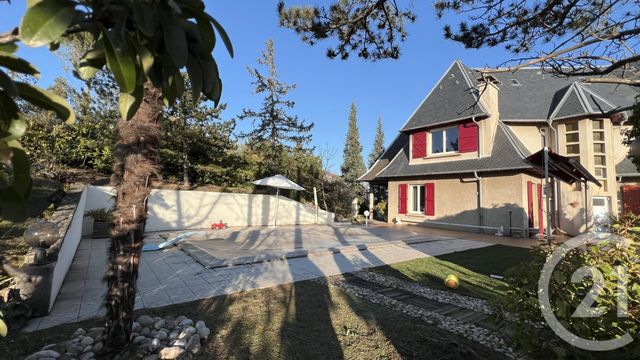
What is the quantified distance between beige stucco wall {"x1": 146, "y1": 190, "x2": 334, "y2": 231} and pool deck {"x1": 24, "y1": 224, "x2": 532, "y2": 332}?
3385 mm

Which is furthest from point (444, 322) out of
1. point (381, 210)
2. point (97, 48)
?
point (381, 210)

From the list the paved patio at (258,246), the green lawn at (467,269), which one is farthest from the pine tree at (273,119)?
the green lawn at (467,269)

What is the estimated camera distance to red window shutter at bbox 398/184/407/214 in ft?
59.5

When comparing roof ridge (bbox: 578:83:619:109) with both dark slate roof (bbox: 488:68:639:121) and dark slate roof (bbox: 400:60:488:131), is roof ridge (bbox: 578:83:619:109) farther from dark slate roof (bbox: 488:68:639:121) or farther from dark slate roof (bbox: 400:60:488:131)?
dark slate roof (bbox: 400:60:488:131)

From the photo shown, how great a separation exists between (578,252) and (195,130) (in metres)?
15.3

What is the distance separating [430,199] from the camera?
16.8 metres

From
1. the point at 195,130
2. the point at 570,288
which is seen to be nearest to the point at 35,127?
the point at 195,130

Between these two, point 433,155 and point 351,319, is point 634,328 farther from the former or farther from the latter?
point 433,155

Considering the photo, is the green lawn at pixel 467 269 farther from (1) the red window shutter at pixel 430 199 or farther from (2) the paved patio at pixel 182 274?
(1) the red window shutter at pixel 430 199

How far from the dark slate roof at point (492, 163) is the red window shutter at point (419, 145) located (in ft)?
2.13

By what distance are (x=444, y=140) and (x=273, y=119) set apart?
12.4 meters

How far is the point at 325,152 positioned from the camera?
75.5 ft

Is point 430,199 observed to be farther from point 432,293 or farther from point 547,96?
point 432,293

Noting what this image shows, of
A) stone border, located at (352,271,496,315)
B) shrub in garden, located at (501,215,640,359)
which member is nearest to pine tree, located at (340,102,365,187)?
stone border, located at (352,271,496,315)
